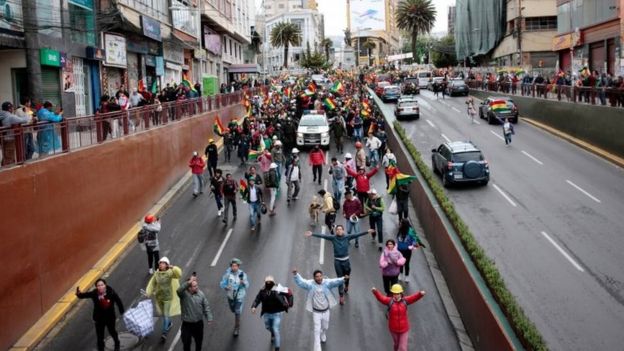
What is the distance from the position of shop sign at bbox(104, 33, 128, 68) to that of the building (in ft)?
88.6

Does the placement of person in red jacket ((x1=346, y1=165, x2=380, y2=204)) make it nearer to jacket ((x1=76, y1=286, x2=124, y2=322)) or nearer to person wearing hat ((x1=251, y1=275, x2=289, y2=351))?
person wearing hat ((x1=251, y1=275, x2=289, y2=351))

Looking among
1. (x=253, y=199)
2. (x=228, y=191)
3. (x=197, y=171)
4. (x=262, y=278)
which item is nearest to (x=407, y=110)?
(x=197, y=171)

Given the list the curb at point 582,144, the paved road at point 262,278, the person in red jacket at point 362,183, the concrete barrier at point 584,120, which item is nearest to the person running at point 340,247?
the paved road at point 262,278

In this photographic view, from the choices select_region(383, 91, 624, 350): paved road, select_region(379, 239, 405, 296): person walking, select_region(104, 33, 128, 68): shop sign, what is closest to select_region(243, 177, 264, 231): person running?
select_region(383, 91, 624, 350): paved road

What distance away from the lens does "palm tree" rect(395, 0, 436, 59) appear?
295 feet

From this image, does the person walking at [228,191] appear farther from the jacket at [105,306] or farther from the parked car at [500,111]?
the parked car at [500,111]

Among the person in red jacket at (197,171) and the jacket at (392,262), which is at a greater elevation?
the person in red jacket at (197,171)

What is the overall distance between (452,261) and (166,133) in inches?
571

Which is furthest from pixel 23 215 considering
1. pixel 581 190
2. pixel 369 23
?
pixel 369 23

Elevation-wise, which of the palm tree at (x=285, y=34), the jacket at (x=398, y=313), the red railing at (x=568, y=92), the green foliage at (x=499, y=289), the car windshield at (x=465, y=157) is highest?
the palm tree at (x=285, y=34)

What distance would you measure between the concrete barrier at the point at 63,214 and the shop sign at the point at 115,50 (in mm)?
9635

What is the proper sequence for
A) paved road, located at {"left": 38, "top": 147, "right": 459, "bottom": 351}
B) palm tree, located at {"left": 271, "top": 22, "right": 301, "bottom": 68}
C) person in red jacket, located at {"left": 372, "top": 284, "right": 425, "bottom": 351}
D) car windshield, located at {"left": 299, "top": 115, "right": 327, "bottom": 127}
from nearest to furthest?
person in red jacket, located at {"left": 372, "top": 284, "right": 425, "bottom": 351} < paved road, located at {"left": 38, "top": 147, "right": 459, "bottom": 351} < car windshield, located at {"left": 299, "top": 115, "right": 327, "bottom": 127} < palm tree, located at {"left": 271, "top": 22, "right": 301, "bottom": 68}

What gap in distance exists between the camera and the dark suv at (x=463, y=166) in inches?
929

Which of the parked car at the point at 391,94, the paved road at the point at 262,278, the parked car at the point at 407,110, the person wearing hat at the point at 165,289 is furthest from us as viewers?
the parked car at the point at 391,94
